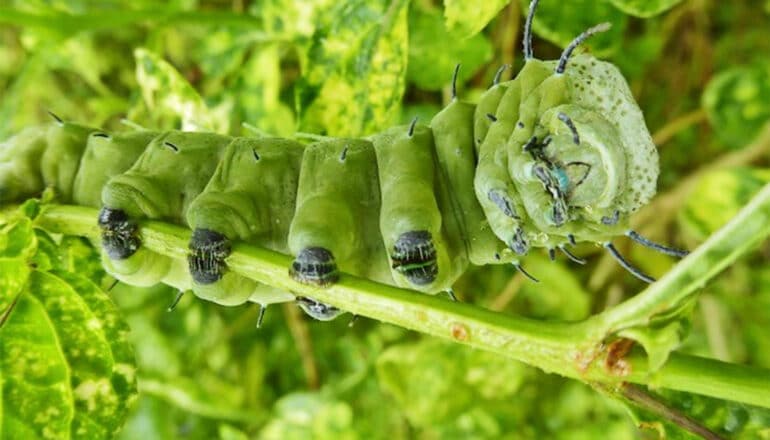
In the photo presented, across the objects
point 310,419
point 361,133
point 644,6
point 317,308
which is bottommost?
point 310,419

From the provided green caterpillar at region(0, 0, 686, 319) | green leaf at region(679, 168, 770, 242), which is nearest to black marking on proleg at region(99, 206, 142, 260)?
green caterpillar at region(0, 0, 686, 319)

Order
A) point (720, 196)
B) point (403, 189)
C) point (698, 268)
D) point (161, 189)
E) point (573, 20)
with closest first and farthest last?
point (698, 268)
point (403, 189)
point (161, 189)
point (573, 20)
point (720, 196)

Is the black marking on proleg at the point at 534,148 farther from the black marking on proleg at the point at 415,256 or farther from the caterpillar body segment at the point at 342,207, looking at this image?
the caterpillar body segment at the point at 342,207

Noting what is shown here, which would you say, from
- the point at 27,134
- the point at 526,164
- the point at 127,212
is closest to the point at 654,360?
the point at 526,164

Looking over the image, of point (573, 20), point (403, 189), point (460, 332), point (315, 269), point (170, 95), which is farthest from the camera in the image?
point (170, 95)

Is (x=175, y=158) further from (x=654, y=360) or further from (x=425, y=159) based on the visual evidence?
(x=654, y=360)

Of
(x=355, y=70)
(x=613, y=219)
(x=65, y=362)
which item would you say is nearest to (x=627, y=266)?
(x=613, y=219)

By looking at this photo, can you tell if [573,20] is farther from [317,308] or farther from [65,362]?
[65,362]

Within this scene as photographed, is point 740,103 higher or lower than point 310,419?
higher
